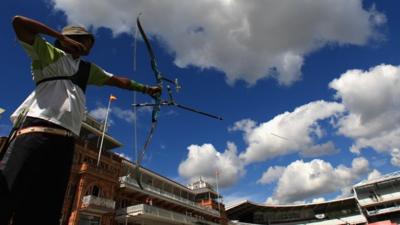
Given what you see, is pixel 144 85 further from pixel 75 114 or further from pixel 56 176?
pixel 56 176

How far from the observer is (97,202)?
103 ft

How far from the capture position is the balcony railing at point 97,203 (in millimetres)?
30180

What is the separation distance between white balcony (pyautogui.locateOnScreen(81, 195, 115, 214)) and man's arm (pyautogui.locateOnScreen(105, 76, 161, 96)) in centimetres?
2955

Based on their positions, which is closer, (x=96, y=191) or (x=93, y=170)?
(x=93, y=170)

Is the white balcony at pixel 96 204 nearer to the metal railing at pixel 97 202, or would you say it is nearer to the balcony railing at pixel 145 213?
the metal railing at pixel 97 202

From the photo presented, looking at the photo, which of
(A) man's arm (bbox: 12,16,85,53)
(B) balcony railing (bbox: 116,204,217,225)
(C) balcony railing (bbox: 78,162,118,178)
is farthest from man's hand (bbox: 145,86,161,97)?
(B) balcony railing (bbox: 116,204,217,225)

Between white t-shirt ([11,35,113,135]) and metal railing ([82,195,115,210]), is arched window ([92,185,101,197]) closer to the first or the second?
metal railing ([82,195,115,210])

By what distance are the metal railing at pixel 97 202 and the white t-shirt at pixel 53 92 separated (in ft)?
98.8

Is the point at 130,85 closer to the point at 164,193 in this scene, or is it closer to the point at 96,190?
the point at 96,190

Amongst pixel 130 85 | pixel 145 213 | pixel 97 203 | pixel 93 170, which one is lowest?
pixel 130 85

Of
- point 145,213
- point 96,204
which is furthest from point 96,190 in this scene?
point 145,213

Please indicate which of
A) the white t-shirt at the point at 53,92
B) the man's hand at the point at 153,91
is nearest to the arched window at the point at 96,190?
the man's hand at the point at 153,91

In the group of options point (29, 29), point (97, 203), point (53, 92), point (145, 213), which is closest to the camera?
point (29, 29)

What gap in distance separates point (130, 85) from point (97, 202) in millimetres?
30730
